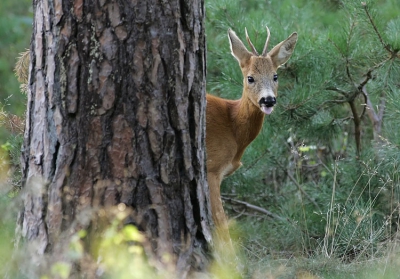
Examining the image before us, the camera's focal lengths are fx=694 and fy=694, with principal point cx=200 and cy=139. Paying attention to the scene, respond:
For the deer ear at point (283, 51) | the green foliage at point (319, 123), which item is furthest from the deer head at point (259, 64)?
the green foliage at point (319, 123)

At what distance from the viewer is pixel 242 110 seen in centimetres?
613

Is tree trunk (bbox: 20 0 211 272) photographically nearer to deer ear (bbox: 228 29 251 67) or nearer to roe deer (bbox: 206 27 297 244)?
roe deer (bbox: 206 27 297 244)

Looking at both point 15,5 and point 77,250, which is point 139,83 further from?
point 15,5

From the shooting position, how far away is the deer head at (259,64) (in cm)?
607

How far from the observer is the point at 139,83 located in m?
3.40

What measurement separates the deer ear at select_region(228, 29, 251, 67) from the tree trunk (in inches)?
105

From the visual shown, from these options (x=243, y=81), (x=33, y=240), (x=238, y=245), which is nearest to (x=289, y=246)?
(x=238, y=245)

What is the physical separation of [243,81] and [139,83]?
3207 mm

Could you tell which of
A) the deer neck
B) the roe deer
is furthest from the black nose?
the deer neck

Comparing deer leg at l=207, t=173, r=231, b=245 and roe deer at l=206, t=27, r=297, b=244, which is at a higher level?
roe deer at l=206, t=27, r=297, b=244

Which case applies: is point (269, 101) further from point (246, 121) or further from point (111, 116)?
point (111, 116)

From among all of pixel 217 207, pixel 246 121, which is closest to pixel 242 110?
pixel 246 121

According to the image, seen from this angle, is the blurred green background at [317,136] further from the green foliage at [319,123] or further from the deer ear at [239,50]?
the deer ear at [239,50]

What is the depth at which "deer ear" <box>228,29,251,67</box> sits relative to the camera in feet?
20.3
